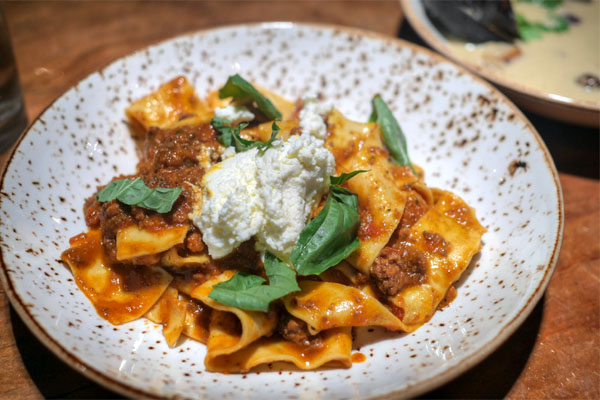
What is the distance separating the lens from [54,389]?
279 cm

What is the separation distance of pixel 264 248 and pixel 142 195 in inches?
35.1

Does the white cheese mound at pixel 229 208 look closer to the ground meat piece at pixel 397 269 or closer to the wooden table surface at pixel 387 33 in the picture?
the ground meat piece at pixel 397 269

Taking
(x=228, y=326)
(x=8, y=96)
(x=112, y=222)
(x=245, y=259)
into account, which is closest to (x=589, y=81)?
(x=245, y=259)

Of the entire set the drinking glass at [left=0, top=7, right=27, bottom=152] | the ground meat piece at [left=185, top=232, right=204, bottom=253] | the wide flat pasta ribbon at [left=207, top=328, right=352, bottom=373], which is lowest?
the wide flat pasta ribbon at [left=207, top=328, right=352, bottom=373]

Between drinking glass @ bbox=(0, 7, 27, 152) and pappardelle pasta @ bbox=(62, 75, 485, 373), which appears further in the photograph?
drinking glass @ bbox=(0, 7, 27, 152)

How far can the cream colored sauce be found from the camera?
5.86m

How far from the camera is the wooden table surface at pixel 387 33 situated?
9.57 feet

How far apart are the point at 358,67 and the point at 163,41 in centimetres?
196

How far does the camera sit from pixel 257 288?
2930mm

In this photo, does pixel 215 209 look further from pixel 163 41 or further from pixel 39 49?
pixel 39 49

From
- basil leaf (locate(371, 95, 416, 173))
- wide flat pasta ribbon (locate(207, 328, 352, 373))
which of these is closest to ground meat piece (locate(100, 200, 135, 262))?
wide flat pasta ribbon (locate(207, 328, 352, 373))

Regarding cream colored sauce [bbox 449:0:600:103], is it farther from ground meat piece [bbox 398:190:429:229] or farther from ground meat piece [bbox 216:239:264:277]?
ground meat piece [bbox 216:239:264:277]

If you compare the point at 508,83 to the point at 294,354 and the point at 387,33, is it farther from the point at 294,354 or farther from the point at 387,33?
the point at 294,354

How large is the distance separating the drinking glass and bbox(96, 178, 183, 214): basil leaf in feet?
5.87
